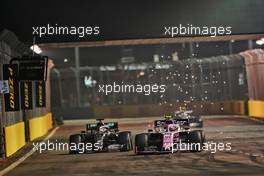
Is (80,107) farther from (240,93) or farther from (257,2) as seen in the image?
(257,2)

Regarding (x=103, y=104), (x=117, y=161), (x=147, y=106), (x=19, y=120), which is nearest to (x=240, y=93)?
(x=147, y=106)

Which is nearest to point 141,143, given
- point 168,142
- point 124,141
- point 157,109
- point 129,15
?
point 168,142

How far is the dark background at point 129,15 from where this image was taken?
2498cm

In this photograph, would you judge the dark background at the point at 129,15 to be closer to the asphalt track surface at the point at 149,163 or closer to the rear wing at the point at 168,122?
the rear wing at the point at 168,122

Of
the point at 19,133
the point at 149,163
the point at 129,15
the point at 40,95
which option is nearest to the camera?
the point at 149,163

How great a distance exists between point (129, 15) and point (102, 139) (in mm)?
4877

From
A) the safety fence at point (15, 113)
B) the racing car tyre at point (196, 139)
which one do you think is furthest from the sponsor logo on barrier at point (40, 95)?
the racing car tyre at point (196, 139)

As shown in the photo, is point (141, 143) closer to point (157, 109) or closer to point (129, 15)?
point (129, 15)

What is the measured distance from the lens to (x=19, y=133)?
27.6 meters

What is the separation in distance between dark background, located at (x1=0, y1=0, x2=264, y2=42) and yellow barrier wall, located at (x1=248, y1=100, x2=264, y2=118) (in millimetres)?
18923

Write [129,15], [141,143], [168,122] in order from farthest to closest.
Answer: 1. [129,15]
2. [168,122]
3. [141,143]

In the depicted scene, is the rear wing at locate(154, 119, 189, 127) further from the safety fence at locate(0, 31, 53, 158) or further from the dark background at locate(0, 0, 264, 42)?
the safety fence at locate(0, 31, 53, 158)

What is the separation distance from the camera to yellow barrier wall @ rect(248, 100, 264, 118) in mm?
43841

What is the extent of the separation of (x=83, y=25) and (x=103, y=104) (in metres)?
37.2
